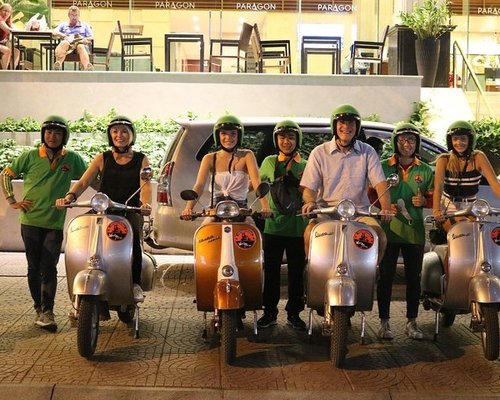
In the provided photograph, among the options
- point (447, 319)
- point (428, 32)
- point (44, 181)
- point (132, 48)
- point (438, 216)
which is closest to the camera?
point (438, 216)

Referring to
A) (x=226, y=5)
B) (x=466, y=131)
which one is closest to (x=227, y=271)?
(x=466, y=131)

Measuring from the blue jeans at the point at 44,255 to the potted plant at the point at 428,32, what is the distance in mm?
10211

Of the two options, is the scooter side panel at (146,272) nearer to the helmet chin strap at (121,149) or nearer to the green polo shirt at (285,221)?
Result: the helmet chin strap at (121,149)

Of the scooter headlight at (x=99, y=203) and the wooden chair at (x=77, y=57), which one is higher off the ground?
the wooden chair at (x=77, y=57)

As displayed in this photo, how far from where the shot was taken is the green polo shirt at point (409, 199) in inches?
260

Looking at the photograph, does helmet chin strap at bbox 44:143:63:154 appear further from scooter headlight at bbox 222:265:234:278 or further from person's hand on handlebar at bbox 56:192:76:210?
scooter headlight at bbox 222:265:234:278

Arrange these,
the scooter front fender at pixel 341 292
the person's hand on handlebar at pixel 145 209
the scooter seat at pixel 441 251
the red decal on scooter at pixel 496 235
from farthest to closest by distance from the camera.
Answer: the scooter seat at pixel 441 251, the person's hand on handlebar at pixel 145 209, the red decal on scooter at pixel 496 235, the scooter front fender at pixel 341 292

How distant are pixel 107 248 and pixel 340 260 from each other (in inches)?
68.6

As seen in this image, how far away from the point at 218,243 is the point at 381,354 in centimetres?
151

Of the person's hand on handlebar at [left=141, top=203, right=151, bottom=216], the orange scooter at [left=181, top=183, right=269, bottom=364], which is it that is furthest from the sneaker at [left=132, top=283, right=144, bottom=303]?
the person's hand on handlebar at [left=141, top=203, right=151, bottom=216]

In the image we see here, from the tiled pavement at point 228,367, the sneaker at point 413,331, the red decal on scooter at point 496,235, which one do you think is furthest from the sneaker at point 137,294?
the red decal on scooter at point 496,235

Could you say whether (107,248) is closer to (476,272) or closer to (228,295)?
(228,295)

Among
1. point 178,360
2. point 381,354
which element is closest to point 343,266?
point 381,354

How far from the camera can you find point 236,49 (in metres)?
16.2
